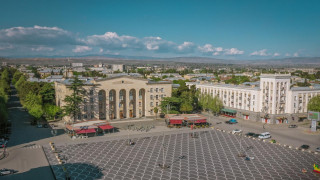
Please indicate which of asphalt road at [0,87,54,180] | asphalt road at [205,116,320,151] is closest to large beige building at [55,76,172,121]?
asphalt road at [0,87,54,180]

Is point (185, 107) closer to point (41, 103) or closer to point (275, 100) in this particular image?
point (275, 100)

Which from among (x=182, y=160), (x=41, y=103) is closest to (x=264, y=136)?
(x=182, y=160)

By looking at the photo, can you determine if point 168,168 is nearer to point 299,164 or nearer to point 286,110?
point 299,164

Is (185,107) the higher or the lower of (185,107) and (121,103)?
the lower

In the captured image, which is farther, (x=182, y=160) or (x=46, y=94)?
(x=46, y=94)

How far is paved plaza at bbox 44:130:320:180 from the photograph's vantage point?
1555 inches

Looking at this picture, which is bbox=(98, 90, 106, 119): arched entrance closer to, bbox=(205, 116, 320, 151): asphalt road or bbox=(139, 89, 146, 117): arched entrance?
bbox=(139, 89, 146, 117): arched entrance

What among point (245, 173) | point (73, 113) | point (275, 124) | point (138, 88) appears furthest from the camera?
point (138, 88)

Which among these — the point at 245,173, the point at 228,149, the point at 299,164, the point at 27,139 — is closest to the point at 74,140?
the point at 27,139

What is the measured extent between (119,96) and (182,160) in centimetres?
4144

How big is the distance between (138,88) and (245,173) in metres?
48.9

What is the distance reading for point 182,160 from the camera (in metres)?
45.5

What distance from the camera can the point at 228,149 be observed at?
2051 inches

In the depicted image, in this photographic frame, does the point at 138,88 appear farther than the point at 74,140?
Yes
